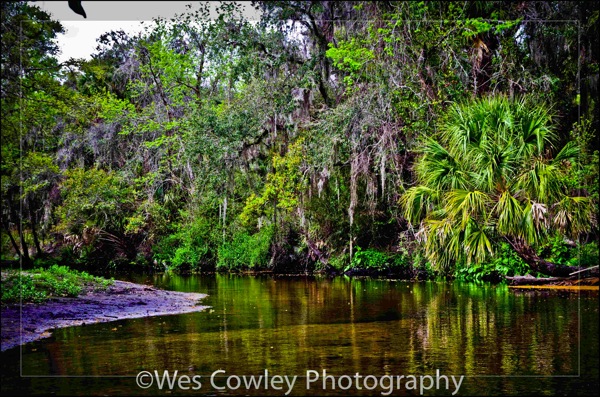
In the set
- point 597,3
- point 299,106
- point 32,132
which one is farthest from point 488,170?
point 32,132

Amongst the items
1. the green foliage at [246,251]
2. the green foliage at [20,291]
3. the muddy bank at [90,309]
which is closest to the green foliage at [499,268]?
the muddy bank at [90,309]

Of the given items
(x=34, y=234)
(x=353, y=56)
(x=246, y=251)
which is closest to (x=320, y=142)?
(x=353, y=56)

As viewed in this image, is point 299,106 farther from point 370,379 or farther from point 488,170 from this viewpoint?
point 370,379

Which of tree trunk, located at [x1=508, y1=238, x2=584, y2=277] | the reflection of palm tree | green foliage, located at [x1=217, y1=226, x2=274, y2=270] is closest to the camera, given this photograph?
the reflection of palm tree

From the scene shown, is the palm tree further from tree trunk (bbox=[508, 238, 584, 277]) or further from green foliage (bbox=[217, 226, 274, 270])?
green foliage (bbox=[217, 226, 274, 270])

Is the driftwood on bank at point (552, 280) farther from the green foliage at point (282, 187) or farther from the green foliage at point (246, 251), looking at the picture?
the green foliage at point (246, 251)

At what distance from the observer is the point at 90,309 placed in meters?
12.3

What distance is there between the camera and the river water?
6.75 m

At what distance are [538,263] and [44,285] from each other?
10511 millimetres

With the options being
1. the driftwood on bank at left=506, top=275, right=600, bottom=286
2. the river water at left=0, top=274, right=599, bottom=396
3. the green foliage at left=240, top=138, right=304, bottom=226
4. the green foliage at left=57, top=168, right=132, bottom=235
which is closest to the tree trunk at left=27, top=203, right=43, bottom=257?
the green foliage at left=57, top=168, right=132, bottom=235

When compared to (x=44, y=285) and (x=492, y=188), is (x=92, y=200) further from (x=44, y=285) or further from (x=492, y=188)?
(x=492, y=188)

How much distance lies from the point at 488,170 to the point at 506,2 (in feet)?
26.8

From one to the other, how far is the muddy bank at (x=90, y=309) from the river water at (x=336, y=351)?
424 millimetres

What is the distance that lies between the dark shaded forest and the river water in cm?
276
